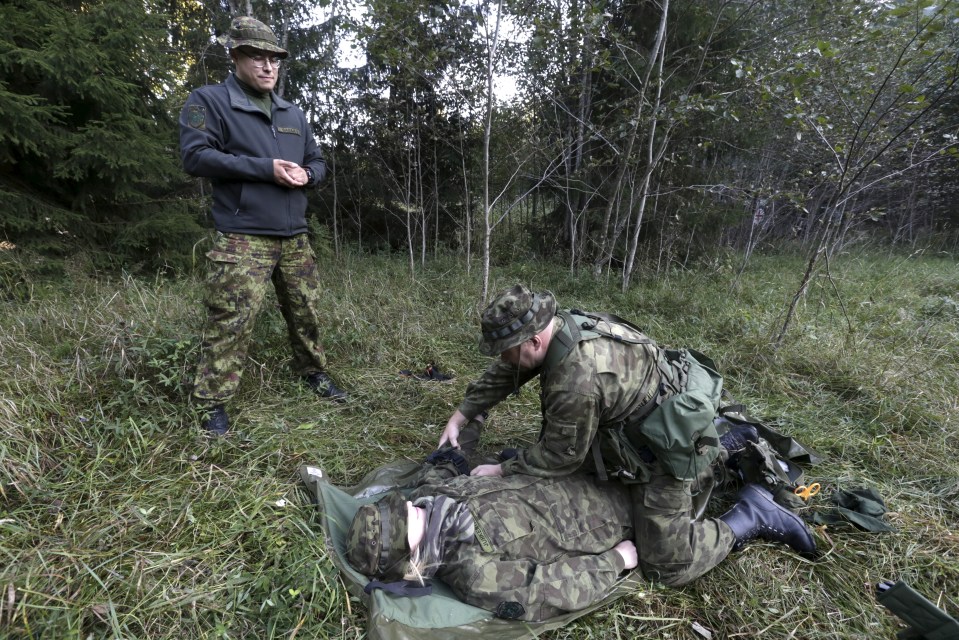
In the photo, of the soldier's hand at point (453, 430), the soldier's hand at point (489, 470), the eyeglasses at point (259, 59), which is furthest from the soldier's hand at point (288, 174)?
the soldier's hand at point (489, 470)

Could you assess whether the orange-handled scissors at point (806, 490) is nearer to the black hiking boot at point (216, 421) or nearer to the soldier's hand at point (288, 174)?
the black hiking boot at point (216, 421)

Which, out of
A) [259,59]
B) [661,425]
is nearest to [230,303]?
[259,59]

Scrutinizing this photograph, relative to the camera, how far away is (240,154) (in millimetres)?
2467

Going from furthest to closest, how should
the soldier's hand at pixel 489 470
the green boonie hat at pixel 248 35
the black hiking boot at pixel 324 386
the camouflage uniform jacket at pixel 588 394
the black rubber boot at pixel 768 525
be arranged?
1. the black hiking boot at pixel 324 386
2. the green boonie hat at pixel 248 35
3. the soldier's hand at pixel 489 470
4. the black rubber boot at pixel 768 525
5. the camouflage uniform jacket at pixel 588 394

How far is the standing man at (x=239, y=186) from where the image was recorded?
235 cm

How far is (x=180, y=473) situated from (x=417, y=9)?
4.82 m

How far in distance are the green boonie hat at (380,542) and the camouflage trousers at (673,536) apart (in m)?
1.09

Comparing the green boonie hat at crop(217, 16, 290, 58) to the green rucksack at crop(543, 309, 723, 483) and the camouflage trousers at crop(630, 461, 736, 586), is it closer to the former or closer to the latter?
the green rucksack at crop(543, 309, 723, 483)

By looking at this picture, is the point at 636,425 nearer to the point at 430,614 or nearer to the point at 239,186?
the point at 430,614

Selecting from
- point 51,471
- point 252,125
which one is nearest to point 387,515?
point 51,471

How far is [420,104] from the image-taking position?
680 centimetres

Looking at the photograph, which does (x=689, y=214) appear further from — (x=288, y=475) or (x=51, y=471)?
(x=51, y=471)

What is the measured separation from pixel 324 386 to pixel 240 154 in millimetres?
1623

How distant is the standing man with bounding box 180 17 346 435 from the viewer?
2.35 meters
